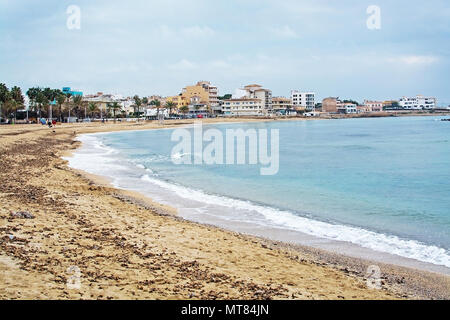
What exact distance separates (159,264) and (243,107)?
492 feet

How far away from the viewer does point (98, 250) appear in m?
8.24

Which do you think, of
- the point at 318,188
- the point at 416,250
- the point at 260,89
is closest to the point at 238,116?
the point at 260,89

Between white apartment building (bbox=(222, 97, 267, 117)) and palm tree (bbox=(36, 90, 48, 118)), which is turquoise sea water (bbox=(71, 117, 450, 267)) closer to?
palm tree (bbox=(36, 90, 48, 118))

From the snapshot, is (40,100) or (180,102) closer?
(40,100)

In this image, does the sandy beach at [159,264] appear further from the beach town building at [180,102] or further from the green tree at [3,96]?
the beach town building at [180,102]

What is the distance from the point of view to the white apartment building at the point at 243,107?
155 meters

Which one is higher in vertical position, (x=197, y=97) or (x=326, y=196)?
(x=197, y=97)

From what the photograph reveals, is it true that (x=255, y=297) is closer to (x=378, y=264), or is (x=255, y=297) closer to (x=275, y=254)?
(x=275, y=254)

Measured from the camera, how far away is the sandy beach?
6387 millimetres

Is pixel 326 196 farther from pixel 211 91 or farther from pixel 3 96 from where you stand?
pixel 211 91

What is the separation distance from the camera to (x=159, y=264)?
7781mm

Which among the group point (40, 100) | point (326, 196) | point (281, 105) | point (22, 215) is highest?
point (281, 105)

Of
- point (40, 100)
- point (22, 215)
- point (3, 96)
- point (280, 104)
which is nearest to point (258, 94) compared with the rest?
point (280, 104)

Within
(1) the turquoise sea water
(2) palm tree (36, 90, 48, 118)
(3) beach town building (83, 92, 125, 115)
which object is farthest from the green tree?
(1) the turquoise sea water
